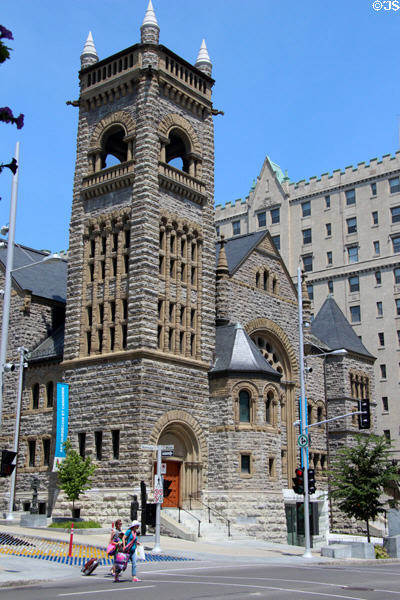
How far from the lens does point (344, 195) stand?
245 feet

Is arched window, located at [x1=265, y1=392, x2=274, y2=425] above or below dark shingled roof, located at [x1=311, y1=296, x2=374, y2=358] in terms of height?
below

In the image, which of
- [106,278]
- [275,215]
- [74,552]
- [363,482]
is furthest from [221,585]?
[275,215]

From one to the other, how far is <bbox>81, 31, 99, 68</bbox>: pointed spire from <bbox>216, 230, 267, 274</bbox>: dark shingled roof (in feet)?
44.3

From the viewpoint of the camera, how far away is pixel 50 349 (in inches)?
1682

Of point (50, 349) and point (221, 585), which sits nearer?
point (221, 585)

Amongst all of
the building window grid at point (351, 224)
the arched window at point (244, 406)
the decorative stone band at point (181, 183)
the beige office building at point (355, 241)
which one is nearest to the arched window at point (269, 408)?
the arched window at point (244, 406)

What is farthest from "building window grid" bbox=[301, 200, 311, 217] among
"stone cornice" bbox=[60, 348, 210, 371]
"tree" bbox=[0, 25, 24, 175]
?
"tree" bbox=[0, 25, 24, 175]

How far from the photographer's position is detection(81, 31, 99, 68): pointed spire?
44291 mm

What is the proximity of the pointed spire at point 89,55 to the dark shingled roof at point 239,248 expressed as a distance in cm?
1350

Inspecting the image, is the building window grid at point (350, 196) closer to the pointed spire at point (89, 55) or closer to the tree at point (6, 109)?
the pointed spire at point (89, 55)

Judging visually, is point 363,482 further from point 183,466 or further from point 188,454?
point 183,466

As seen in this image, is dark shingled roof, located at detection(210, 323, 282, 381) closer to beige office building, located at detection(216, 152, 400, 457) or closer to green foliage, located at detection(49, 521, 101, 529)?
green foliage, located at detection(49, 521, 101, 529)

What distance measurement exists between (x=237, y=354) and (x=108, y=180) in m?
11.8

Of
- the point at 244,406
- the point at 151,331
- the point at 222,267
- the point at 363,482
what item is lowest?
the point at 363,482
